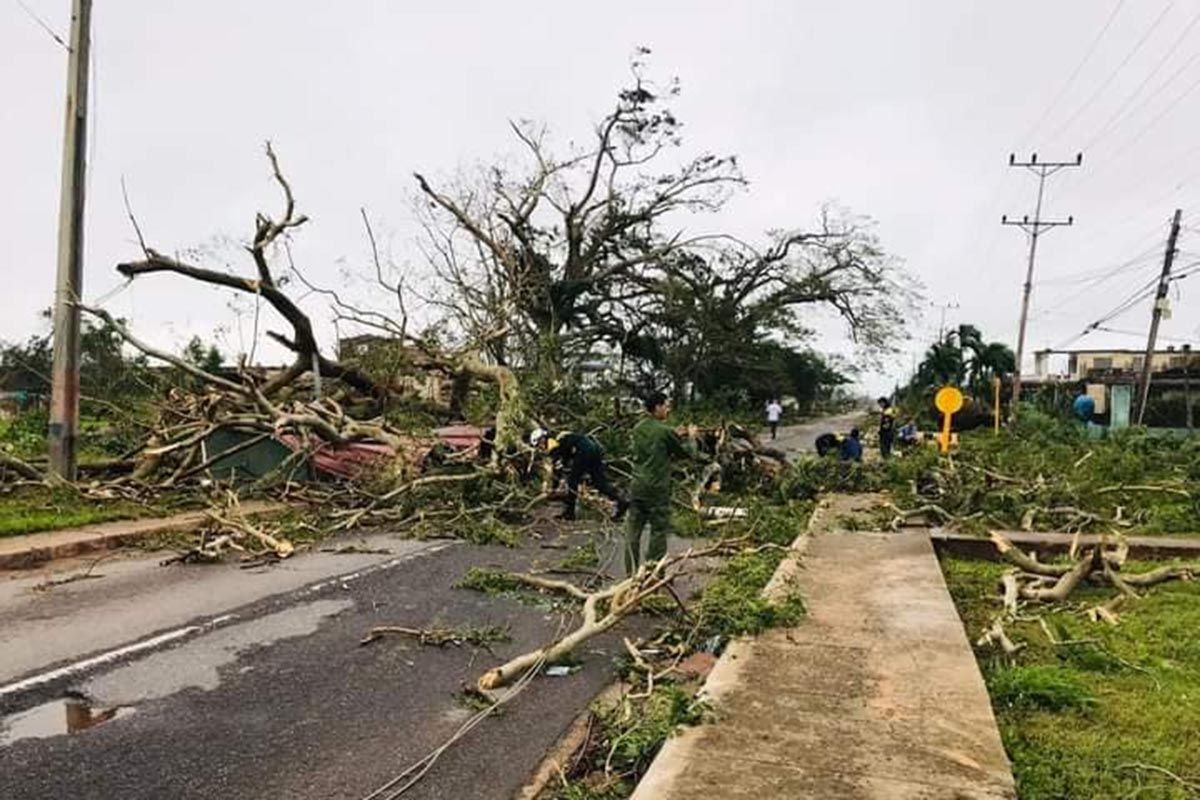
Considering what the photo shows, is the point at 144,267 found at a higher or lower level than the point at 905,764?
higher

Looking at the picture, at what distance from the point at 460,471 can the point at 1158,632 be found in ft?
29.6

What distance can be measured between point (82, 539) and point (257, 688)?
5.55 metres

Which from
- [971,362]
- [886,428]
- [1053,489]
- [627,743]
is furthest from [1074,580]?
[971,362]

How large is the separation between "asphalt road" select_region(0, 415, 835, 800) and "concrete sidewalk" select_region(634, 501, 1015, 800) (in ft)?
2.83

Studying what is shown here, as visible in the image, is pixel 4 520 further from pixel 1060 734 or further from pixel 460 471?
pixel 1060 734

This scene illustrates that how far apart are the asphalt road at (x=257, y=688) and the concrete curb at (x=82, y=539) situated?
0.69 metres

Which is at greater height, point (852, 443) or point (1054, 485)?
point (852, 443)

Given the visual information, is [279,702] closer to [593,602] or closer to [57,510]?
[593,602]

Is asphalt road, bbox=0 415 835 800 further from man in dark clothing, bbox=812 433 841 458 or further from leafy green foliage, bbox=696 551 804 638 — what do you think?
man in dark clothing, bbox=812 433 841 458

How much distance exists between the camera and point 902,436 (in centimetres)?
2506

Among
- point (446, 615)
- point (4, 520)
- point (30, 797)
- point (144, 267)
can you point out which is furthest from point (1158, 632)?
point (144, 267)

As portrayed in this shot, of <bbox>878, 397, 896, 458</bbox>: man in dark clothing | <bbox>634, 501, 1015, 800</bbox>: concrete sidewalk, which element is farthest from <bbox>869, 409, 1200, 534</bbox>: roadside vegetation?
<bbox>634, 501, 1015, 800</bbox>: concrete sidewalk

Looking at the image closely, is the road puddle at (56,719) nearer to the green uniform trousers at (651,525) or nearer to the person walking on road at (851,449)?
the green uniform trousers at (651,525)

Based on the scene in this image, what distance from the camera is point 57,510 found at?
1112 centimetres
